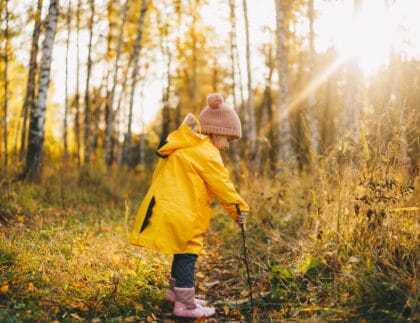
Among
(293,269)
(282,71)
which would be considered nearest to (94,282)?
(293,269)

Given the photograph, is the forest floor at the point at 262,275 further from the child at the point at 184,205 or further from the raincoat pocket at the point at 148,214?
the raincoat pocket at the point at 148,214

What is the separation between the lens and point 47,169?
869 cm

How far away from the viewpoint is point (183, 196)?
11.0ft

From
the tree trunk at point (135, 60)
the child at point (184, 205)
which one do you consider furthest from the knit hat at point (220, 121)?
the tree trunk at point (135, 60)

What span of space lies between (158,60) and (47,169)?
11452 mm

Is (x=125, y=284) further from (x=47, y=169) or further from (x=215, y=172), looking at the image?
(x=47, y=169)

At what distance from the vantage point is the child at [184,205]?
3281 millimetres

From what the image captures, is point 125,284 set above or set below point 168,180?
below

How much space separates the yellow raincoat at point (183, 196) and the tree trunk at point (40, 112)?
5555 millimetres

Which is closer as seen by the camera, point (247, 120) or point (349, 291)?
point (349, 291)

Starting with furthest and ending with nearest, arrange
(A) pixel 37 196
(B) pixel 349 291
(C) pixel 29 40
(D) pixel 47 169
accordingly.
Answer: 1. (C) pixel 29 40
2. (D) pixel 47 169
3. (A) pixel 37 196
4. (B) pixel 349 291

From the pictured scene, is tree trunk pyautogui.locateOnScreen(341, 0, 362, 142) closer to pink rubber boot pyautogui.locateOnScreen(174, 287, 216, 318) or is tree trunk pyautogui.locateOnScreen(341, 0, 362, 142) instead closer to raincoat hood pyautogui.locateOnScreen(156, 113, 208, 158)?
raincoat hood pyautogui.locateOnScreen(156, 113, 208, 158)

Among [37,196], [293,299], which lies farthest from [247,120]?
[293,299]

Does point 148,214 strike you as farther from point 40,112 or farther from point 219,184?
point 40,112
